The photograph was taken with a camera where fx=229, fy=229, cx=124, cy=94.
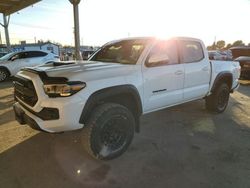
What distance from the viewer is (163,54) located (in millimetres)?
3977

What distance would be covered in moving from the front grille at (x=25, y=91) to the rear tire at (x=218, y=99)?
415cm

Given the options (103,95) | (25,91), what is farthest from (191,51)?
(25,91)

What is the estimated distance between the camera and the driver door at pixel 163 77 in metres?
3.81

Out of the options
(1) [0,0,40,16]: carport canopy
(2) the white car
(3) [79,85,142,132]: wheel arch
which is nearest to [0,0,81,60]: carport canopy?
(1) [0,0,40,16]: carport canopy

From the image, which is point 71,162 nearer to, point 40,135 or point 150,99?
point 40,135

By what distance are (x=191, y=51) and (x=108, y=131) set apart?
2584 mm

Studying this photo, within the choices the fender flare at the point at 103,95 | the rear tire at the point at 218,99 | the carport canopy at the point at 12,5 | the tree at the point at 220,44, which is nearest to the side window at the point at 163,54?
the fender flare at the point at 103,95

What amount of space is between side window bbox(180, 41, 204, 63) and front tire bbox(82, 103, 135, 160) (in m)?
1.87

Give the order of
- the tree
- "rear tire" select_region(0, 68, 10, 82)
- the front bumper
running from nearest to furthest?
1. the front bumper
2. "rear tire" select_region(0, 68, 10, 82)
3. the tree

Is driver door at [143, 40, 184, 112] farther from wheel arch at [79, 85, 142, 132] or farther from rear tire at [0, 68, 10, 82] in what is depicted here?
rear tire at [0, 68, 10, 82]

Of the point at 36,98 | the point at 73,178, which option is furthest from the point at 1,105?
the point at 73,178

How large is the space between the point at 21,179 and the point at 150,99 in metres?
2.24

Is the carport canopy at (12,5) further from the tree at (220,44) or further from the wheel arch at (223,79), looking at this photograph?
the tree at (220,44)

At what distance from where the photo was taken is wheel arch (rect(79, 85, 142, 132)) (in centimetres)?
306
